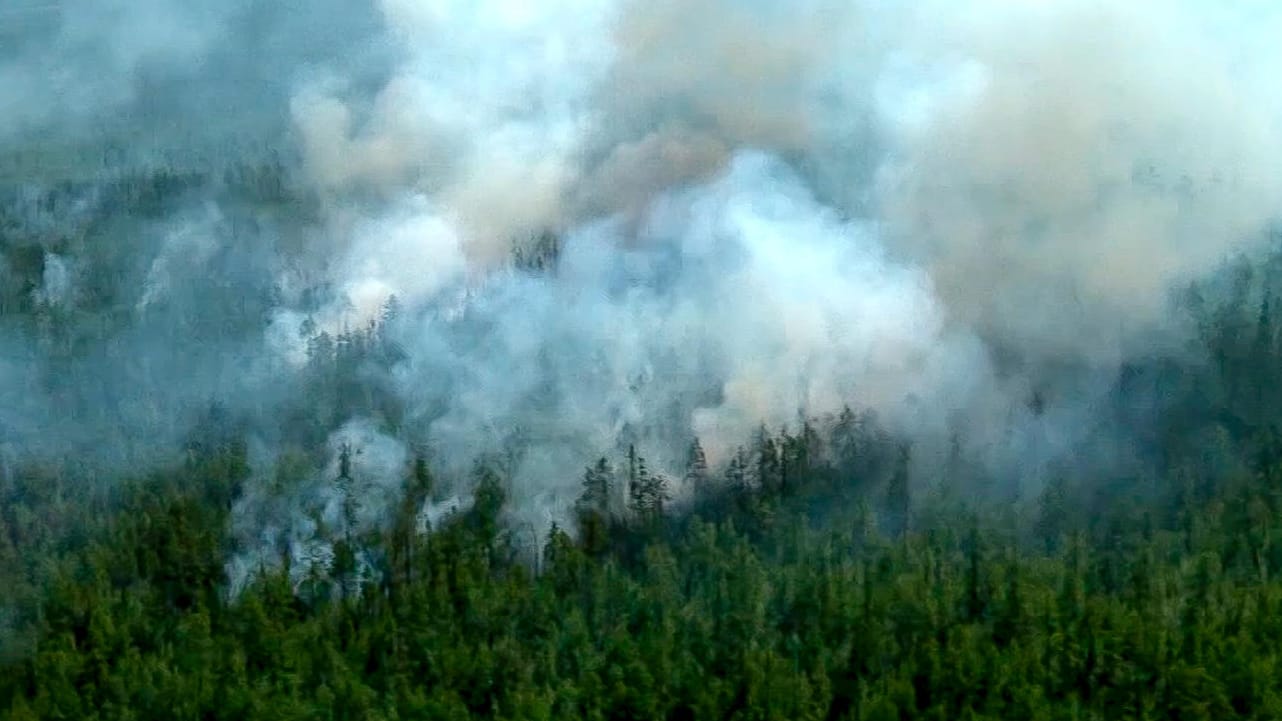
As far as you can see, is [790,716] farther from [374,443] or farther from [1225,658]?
[374,443]

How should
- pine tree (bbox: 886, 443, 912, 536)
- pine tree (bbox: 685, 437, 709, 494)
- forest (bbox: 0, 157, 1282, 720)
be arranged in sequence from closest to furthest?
forest (bbox: 0, 157, 1282, 720), pine tree (bbox: 886, 443, 912, 536), pine tree (bbox: 685, 437, 709, 494)

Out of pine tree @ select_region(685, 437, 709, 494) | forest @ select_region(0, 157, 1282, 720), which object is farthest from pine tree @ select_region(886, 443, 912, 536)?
pine tree @ select_region(685, 437, 709, 494)

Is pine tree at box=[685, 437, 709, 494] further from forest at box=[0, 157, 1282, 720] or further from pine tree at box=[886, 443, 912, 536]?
pine tree at box=[886, 443, 912, 536]

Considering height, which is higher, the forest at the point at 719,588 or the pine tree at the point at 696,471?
the pine tree at the point at 696,471

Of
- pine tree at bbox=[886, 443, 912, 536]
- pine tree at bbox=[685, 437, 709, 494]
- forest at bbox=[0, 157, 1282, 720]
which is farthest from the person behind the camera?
pine tree at bbox=[685, 437, 709, 494]

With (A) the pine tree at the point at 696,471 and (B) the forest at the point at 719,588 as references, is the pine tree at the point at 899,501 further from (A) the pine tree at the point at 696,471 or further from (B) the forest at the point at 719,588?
(A) the pine tree at the point at 696,471

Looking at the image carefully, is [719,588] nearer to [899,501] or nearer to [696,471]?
[899,501]

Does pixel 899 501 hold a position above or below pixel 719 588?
above

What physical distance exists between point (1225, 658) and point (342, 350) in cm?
4158

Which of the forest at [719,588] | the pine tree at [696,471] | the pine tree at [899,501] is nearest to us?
the forest at [719,588]

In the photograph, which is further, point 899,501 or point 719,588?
point 899,501

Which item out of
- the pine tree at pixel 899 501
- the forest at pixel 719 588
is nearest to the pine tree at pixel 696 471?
the forest at pixel 719 588

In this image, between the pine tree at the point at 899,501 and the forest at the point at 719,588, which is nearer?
the forest at the point at 719,588

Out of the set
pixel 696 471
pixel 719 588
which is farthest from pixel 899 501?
pixel 719 588
